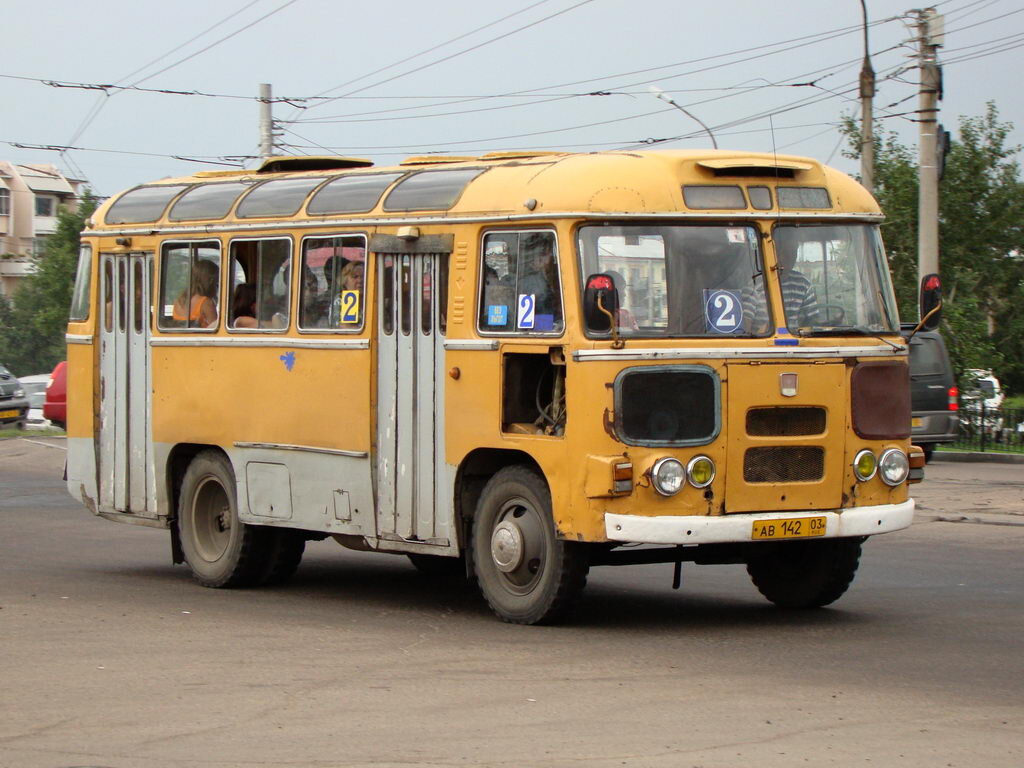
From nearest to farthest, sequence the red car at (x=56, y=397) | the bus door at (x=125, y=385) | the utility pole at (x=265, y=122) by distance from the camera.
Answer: the bus door at (x=125, y=385)
the red car at (x=56, y=397)
the utility pole at (x=265, y=122)

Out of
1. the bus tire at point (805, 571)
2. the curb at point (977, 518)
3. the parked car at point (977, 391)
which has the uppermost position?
the parked car at point (977, 391)

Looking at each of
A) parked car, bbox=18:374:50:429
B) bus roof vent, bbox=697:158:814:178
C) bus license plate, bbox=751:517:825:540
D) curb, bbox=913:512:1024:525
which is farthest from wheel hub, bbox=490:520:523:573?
parked car, bbox=18:374:50:429

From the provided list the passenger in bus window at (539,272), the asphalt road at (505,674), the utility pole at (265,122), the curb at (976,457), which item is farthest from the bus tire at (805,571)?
Result: the utility pole at (265,122)

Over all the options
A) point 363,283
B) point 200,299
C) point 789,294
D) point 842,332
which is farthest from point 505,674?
point 200,299

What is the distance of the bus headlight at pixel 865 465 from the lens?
1112 cm

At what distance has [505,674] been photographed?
9281 millimetres

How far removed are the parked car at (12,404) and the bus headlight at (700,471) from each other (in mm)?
30439

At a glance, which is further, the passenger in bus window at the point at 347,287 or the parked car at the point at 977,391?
the parked car at the point at 977,391

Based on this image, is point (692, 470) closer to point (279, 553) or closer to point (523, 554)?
point (523, 554)

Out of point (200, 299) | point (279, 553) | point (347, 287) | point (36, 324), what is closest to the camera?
point (347, 287)

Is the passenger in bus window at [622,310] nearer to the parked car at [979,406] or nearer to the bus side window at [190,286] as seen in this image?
the bus side window at [190,286]

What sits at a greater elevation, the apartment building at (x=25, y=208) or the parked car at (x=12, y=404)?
the apartment building at (x=25, y=208)

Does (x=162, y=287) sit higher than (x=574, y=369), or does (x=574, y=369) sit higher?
(x=162, y=287)

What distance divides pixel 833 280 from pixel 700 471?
5.30 feet
